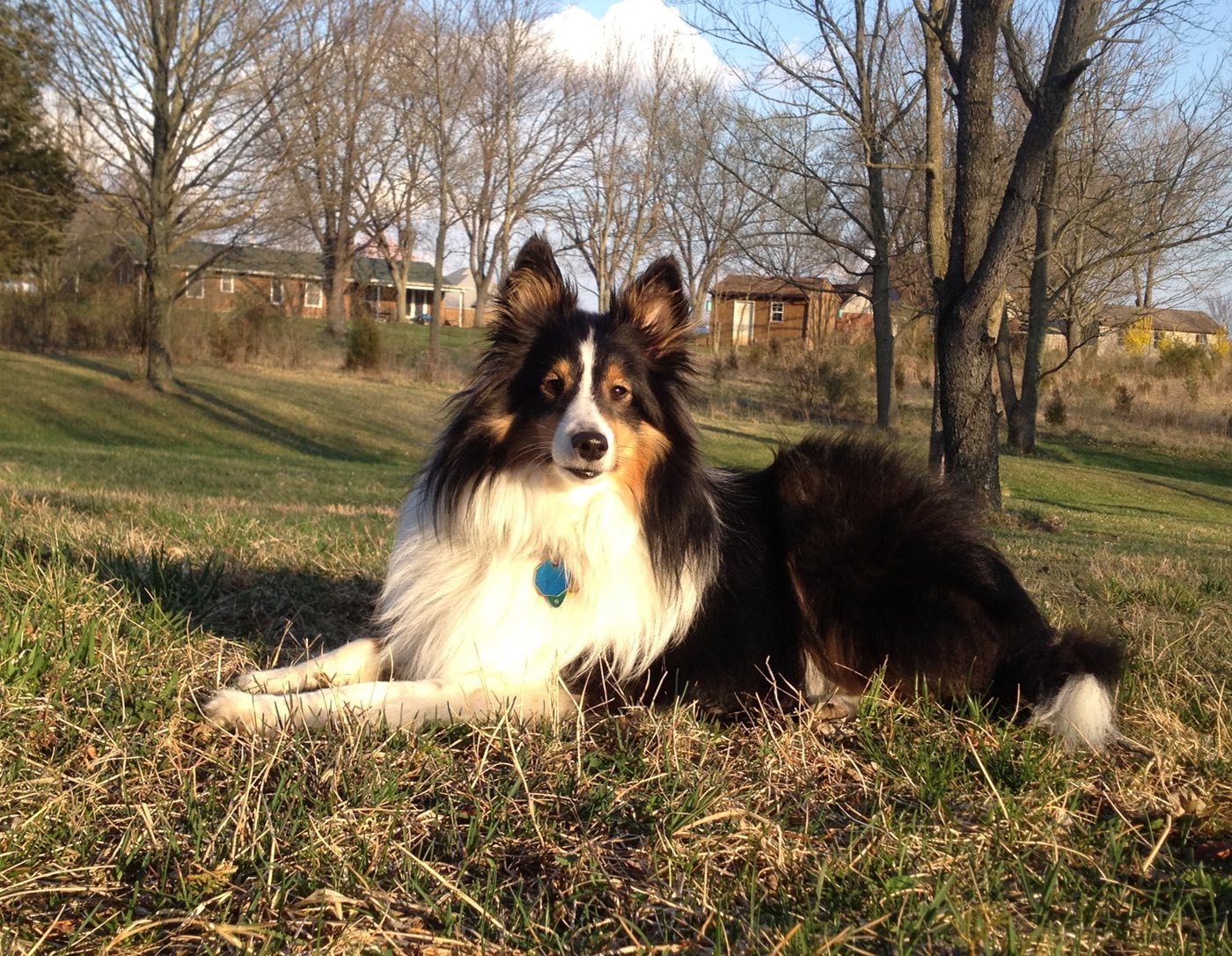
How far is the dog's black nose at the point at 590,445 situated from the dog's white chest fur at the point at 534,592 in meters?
0.21

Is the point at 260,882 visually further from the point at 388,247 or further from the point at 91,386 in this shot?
the point at 388,247

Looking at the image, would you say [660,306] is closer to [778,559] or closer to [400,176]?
[778,559]

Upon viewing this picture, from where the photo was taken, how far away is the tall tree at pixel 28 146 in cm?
2191

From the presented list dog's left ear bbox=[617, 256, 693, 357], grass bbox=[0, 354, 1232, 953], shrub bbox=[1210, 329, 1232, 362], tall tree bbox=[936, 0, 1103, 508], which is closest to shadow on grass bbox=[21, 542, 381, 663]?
grass bbox=[0, 354, 1232, 953]

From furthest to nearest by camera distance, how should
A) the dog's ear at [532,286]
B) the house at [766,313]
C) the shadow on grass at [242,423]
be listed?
the house at [766,313] → the shadow on grass at [242,423] → the dog's ear at [532,286]

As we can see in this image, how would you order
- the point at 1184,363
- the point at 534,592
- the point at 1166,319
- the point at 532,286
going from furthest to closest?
the point at 1166,319 → the point at 1184,363 → the point at 532,286 → the point at 534,592

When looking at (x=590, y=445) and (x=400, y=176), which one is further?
(x=400, y=176)

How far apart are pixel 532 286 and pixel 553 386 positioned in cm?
50

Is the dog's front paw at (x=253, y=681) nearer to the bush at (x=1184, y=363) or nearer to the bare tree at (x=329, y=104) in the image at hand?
the bare tree at (x=329, y=104)

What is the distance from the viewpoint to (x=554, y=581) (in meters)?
3.62

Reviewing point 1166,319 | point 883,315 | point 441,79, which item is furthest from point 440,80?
point 1166,319

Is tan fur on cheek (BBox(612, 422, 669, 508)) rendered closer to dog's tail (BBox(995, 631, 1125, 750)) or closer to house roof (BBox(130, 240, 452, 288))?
dog's tail (BBox(995, 631, 1125, 750))

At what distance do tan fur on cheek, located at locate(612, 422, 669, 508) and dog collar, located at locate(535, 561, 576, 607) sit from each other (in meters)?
0.37

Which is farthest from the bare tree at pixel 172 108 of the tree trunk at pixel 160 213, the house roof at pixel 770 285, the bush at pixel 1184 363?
the bush at pixel 1184 363
